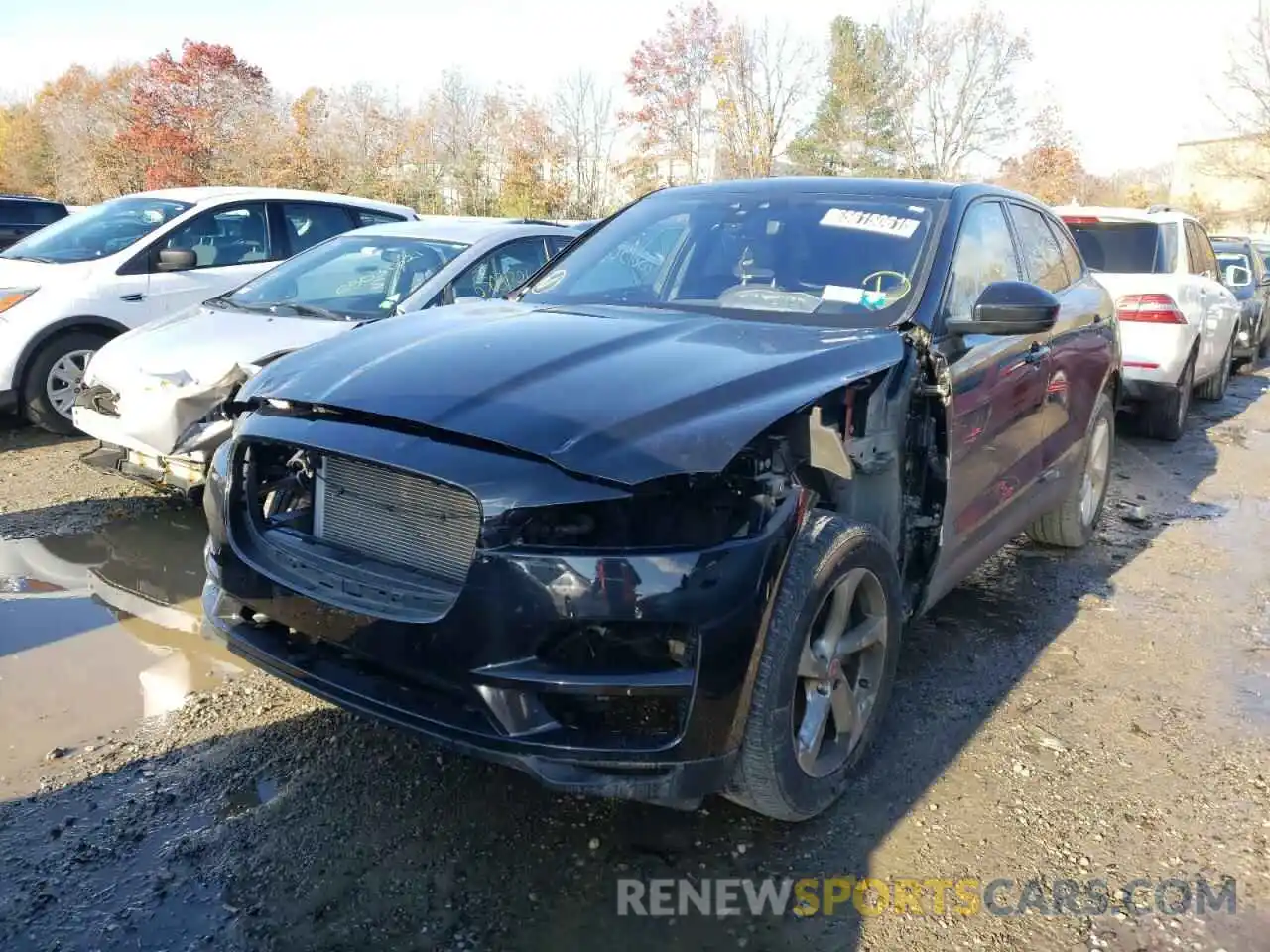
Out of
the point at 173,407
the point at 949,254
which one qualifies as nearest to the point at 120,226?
the point at 173,407

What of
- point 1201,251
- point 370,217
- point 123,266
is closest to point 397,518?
point 123,266

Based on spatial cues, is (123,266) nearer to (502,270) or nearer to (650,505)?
(502,270)

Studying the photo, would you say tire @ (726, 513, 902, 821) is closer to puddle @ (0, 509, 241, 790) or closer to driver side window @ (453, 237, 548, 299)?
puddle @ (0, 509, 241, 790)

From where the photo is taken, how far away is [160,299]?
23.4 feet

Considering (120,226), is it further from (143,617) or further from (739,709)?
(739,709)

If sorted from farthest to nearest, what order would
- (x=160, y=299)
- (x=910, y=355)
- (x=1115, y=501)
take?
(x=160, y=299) → (x=1115, y=501) → (x=910, y=355)

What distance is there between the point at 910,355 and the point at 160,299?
19.7 ft

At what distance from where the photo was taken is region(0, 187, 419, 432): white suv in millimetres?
6629

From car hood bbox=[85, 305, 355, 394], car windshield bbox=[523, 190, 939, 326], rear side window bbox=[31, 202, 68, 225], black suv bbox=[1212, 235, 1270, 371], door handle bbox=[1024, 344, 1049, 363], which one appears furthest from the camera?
rear side window bbox=[31, 202, 68, 225]

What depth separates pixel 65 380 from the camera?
6.75 meters

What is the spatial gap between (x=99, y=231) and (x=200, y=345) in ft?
10.7

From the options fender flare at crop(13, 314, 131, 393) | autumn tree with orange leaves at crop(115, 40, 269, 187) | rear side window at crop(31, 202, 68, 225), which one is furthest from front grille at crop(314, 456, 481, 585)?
autumn tree with orange leaves at crop(115, 40, 269, 187)

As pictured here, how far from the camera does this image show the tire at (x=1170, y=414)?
310 inches

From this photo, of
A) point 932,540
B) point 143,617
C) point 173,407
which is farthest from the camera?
point 173,407
